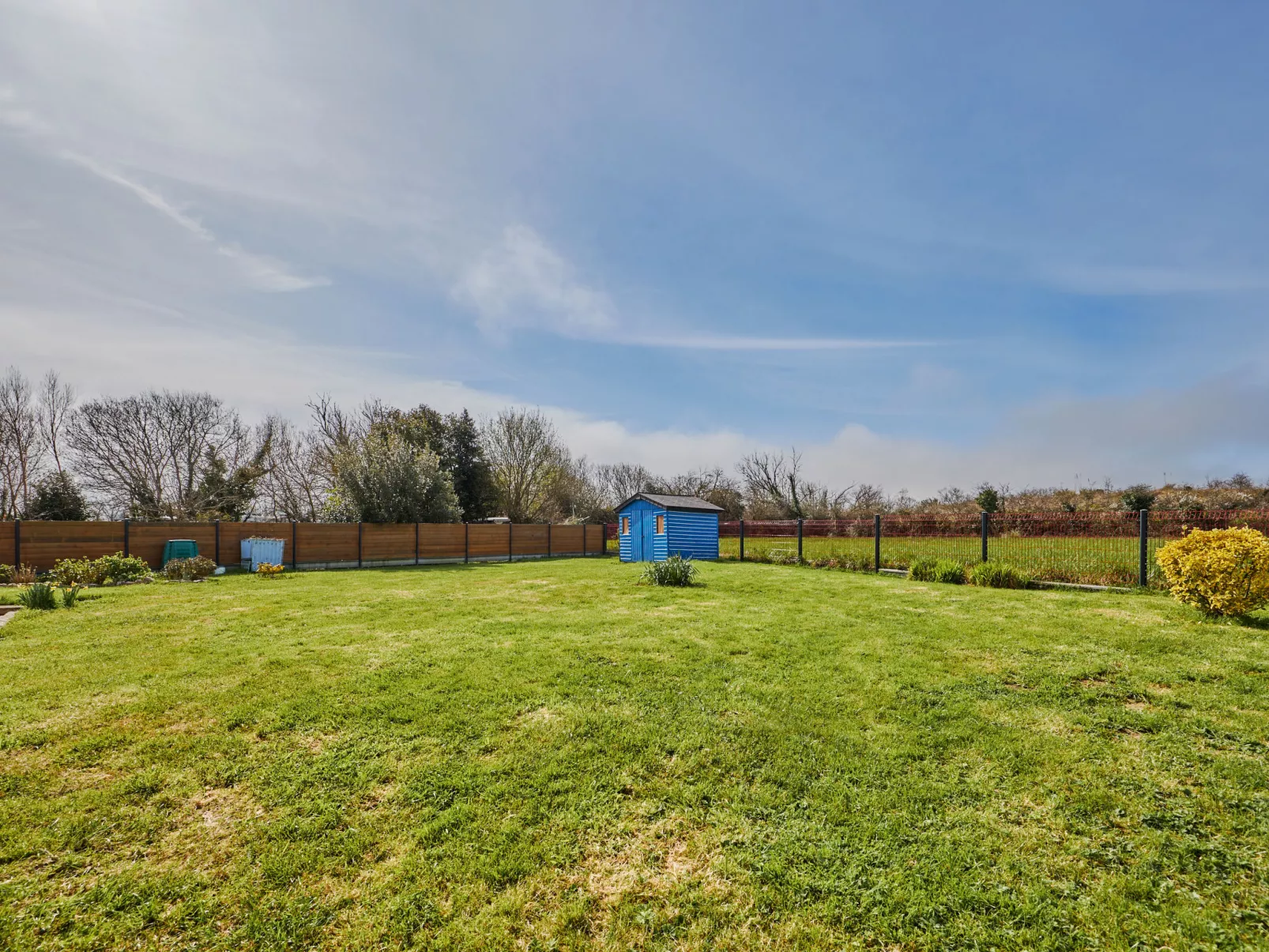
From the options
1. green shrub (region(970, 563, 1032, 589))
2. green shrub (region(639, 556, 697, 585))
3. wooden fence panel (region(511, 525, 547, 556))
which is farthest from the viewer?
wooden fence panel (region(511, 525, 547, 556))

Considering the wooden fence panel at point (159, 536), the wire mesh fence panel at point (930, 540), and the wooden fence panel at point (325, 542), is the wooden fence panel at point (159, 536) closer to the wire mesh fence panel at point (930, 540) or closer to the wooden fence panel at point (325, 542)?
the wooden fence panel at point (325, 542)

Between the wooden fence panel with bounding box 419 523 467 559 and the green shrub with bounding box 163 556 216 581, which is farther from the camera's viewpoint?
the wooden fence panel with bounding box 419 523 467 559

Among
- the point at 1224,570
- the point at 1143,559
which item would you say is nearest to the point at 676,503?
the point at 1143,559

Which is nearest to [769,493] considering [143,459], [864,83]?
[864,83]

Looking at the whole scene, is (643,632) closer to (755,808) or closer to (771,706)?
(771,706)

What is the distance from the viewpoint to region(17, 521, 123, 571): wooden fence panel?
13195 mm

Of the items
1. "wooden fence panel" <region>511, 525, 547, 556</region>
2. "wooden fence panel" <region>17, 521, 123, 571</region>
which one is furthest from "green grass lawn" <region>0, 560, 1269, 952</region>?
"wooden fence panel" <region>511, 525, 547, 556</region>

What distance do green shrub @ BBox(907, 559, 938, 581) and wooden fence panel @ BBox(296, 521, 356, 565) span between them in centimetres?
1715

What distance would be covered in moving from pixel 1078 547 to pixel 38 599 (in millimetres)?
17901

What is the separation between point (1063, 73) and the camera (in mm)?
7250

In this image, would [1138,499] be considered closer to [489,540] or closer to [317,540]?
[489,540]

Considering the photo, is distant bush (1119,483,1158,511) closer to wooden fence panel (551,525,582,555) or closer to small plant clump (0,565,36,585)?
wooden fence panel (551,525,582,555)

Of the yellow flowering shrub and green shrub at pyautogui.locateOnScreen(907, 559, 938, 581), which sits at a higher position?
the yellow flowering shrub

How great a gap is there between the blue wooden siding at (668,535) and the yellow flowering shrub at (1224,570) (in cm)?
1249
